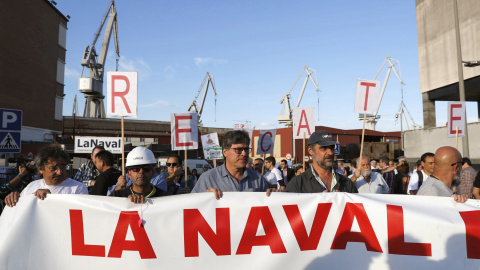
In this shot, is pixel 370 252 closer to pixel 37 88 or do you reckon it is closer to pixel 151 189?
pixel 151 189

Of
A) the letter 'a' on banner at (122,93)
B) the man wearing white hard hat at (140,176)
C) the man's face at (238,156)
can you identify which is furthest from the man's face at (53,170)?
the letter 'a' on banner at (122,93)

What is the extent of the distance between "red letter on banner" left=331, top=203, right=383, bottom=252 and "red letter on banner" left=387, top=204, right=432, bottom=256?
137mm

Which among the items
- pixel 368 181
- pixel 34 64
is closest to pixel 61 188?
pixel 368 181

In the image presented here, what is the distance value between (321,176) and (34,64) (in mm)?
46328

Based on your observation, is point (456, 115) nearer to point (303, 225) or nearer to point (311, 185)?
point (311, 185)

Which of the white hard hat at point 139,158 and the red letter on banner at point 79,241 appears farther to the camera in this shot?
the white hard hat at point 139,158

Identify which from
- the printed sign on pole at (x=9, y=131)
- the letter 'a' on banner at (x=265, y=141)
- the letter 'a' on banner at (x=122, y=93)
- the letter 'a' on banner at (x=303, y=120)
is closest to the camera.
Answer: the letter 'a' on banner at (x=122, y=93)

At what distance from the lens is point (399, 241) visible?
3898mm

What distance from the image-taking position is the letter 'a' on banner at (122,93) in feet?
21.8

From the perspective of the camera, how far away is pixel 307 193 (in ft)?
13.3

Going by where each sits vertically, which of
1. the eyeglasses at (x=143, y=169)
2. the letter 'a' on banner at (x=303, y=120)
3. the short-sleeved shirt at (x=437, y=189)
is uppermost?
the letter 'a' on banner at (x=303, y=120)

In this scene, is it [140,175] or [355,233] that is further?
[140,175]

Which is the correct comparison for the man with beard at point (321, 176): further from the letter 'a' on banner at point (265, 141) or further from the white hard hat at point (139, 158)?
the letter 'a' on banner at point (265, 141)

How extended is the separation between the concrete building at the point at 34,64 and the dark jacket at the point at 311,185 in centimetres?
4085
